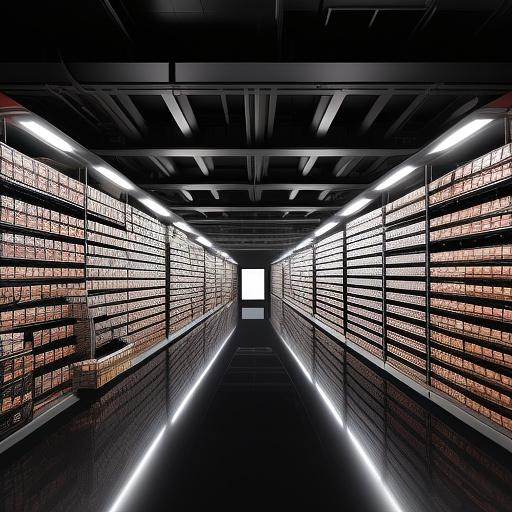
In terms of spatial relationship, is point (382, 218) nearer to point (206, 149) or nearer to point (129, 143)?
point (206, 149)

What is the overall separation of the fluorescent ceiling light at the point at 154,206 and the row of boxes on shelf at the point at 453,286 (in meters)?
3.75

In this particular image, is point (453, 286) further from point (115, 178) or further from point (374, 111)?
point (115, 178)

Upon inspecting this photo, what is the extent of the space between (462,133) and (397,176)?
1.49m

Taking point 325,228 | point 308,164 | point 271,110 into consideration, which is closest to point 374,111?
point 271,110

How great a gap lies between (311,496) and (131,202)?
5.29 meters

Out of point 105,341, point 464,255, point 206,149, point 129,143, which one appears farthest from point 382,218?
point 105,341

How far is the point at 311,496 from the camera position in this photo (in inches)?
A: 85.8

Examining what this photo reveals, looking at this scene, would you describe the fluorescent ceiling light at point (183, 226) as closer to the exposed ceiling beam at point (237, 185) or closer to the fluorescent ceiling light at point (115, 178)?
the exposed ceiling beam at point (237, 185)

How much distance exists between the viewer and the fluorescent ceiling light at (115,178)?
14.6ft

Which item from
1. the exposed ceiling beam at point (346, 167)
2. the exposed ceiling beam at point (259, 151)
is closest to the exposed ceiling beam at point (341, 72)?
the exposed ceiling beam at point (259, 151)

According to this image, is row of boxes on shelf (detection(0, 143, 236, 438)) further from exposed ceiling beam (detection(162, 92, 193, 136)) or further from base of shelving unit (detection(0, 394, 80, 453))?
exposed ceiling beam (detection(162, 92, 193, 136))

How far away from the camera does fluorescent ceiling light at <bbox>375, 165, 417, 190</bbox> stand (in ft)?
13.9

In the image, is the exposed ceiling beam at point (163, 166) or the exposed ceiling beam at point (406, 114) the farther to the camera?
the exposed ceiling beam at point (163, 166)

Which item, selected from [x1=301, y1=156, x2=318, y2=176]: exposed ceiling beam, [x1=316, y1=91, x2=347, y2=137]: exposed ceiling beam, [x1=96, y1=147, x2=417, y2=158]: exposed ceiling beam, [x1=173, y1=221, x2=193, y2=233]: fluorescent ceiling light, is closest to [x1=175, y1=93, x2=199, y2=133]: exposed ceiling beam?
[x1=96, y1=147, x2=417, y2=158]: exposed ceiling beam
